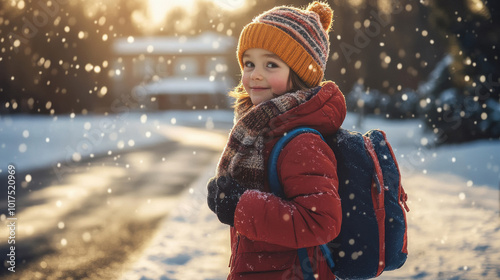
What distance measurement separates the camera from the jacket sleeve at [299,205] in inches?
59.9

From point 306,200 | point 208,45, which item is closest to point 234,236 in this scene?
point 306,200

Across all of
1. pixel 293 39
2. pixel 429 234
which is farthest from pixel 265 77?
pixel 429 234

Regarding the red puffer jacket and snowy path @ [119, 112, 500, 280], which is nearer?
the red puffer jacket

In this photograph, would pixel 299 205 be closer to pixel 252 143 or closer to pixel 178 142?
pixel 252 143

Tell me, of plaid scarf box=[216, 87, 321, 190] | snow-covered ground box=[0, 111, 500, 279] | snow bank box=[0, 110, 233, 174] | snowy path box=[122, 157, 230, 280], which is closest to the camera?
plaid scarf box=[216, 87, 321, 190]

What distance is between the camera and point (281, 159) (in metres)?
1.60

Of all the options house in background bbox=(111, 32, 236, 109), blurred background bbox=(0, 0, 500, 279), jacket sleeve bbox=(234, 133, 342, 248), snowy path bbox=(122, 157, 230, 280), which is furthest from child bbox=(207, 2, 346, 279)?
house in background bbox=(111, 32, 236, 109)

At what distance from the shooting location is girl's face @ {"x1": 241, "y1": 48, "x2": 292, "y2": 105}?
1.85 m

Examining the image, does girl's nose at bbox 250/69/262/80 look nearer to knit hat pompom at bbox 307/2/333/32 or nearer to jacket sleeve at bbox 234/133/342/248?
jacket sleeve at bbox 234/133/342/248

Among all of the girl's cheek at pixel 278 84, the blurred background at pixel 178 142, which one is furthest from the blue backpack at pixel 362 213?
the blurred background at pixel 178 142

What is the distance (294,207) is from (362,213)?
0.31 metres

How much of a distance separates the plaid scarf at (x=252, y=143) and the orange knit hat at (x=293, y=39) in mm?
234

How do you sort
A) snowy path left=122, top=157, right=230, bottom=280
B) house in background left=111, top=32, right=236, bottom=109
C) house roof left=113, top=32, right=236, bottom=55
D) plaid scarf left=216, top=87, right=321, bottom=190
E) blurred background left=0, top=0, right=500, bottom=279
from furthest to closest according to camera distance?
house roof left=113, top=32, right=236, bottom=55, house in background left=111, top=32, right=236, bottom=109, blurred background left=0, top=0, right=500, bottom=279, snowy path left=122, top=157, right=230, bottom=280, plaid scarf left=216, top=87, right=321, bottom=190

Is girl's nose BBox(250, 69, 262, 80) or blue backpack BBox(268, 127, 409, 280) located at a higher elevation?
girl's nose BBox(250, 69, 262, 80)
